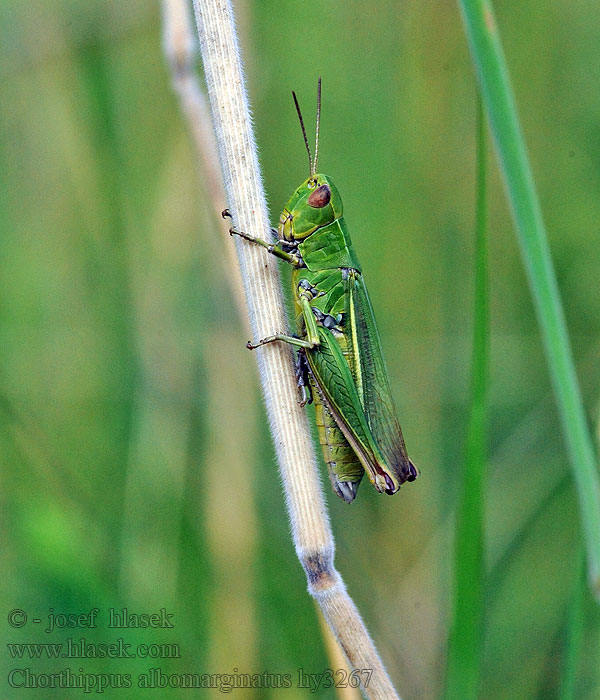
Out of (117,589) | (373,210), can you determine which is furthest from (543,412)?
(117,589)

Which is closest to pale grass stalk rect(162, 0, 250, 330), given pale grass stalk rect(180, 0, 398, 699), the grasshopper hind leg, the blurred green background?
the blurred green background

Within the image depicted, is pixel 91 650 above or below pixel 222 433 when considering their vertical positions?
below

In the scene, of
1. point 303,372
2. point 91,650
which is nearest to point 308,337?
point 303,372

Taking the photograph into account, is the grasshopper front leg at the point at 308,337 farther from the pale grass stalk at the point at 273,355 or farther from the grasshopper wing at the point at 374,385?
the grasshopper wing at the point at 374,385

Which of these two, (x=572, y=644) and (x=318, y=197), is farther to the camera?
(x=318, y=197)

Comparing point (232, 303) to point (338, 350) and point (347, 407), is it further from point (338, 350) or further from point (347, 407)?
point (347, 407)

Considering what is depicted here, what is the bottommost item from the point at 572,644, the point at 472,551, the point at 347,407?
the point at 572,644

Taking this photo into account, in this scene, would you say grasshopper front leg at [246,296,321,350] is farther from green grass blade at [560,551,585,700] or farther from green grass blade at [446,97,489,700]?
green grass blade at [560,551,585,700]

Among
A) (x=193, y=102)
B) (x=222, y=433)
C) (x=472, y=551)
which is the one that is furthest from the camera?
(x=222, y=433)

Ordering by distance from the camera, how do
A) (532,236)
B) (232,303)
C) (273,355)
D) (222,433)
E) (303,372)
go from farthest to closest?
(232,303)
(222,433)
(303,372)
(273,355)
(532,236)
